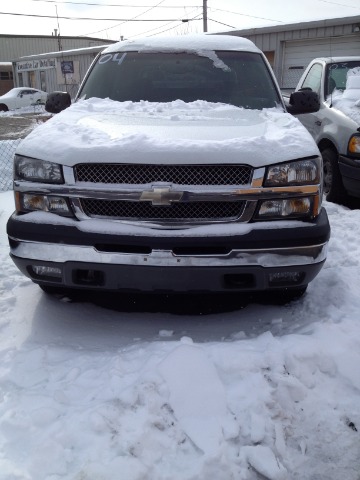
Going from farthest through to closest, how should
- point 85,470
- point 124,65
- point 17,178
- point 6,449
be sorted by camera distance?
point 124,65 → point 17,178 → point 6,449 → point 85,470

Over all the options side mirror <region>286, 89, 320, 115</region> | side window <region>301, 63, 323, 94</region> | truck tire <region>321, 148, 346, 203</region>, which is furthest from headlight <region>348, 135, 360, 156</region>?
side window <region>301, 63, 323, 94</region>

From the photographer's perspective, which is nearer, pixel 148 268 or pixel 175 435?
pixel 175 435

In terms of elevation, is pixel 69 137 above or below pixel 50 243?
above

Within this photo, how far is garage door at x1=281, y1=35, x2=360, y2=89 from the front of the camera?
1636 centimetres

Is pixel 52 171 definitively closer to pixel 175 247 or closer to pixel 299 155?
pixel 175 247

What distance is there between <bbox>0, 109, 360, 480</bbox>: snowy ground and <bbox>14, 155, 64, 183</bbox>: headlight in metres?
0.93

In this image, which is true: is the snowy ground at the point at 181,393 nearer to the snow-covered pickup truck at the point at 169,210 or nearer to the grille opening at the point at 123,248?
the snow-covered pickup truck at the point at 169,210

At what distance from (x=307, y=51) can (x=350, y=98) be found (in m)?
13.1

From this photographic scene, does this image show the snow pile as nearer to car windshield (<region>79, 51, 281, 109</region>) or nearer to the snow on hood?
car windshield (<region>79, 51, 281, 109</region>)

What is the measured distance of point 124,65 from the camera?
4168 millimetres

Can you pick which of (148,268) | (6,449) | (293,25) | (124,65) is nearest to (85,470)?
(6,449)

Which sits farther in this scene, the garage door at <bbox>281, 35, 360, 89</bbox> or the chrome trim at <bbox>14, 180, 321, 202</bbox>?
the garage door at <bbox>281, 35, 360, 89</bbox>

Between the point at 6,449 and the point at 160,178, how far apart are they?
1.46 metres

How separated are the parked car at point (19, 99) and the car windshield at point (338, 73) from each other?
24.2m
